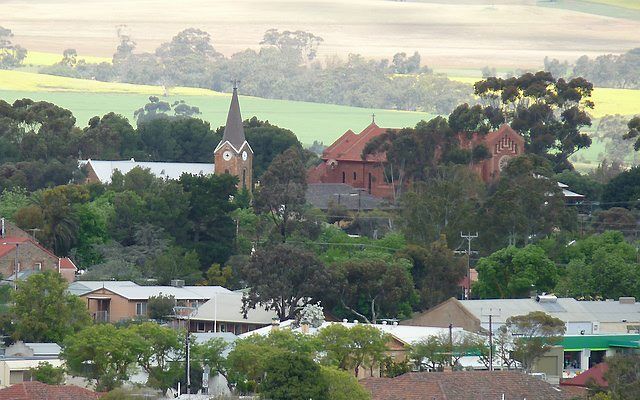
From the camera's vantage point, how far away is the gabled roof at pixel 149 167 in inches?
5389

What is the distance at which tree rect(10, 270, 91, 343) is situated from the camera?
6512cm

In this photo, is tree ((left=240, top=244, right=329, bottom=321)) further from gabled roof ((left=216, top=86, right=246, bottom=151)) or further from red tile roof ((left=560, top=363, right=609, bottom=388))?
gabled roof ((left=216, top=86, right=246, bottom=151))

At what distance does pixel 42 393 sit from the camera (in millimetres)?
47812

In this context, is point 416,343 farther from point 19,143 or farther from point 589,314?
point 19,143

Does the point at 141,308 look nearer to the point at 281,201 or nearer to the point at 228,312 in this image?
the point at 228,312

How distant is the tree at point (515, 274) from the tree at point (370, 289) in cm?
745

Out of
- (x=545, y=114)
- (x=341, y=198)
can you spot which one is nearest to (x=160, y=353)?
(x=341, y=198)

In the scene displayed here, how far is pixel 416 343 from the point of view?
64.7m

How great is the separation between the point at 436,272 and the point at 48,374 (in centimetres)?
3604

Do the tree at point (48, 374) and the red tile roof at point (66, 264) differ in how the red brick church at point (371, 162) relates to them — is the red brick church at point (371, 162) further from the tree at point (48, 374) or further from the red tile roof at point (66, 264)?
the tree at point (48, 374)

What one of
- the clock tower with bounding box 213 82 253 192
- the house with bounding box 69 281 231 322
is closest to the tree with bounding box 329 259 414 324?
the house with bounding box 69 281 231 322

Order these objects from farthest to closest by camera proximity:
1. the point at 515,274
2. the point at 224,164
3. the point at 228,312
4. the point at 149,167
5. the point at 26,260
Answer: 1. the point at 224,164
2. the point at 149,167
3. the point at 26,260
4. the point at 515,274
5. the point at 228,312

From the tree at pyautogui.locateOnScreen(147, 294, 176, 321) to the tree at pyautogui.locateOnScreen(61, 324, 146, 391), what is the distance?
19.9m

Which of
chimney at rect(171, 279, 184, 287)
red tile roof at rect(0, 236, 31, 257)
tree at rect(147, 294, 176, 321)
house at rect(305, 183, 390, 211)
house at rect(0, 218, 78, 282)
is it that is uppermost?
red tile roof at rect(0, 236, 31, 257)
